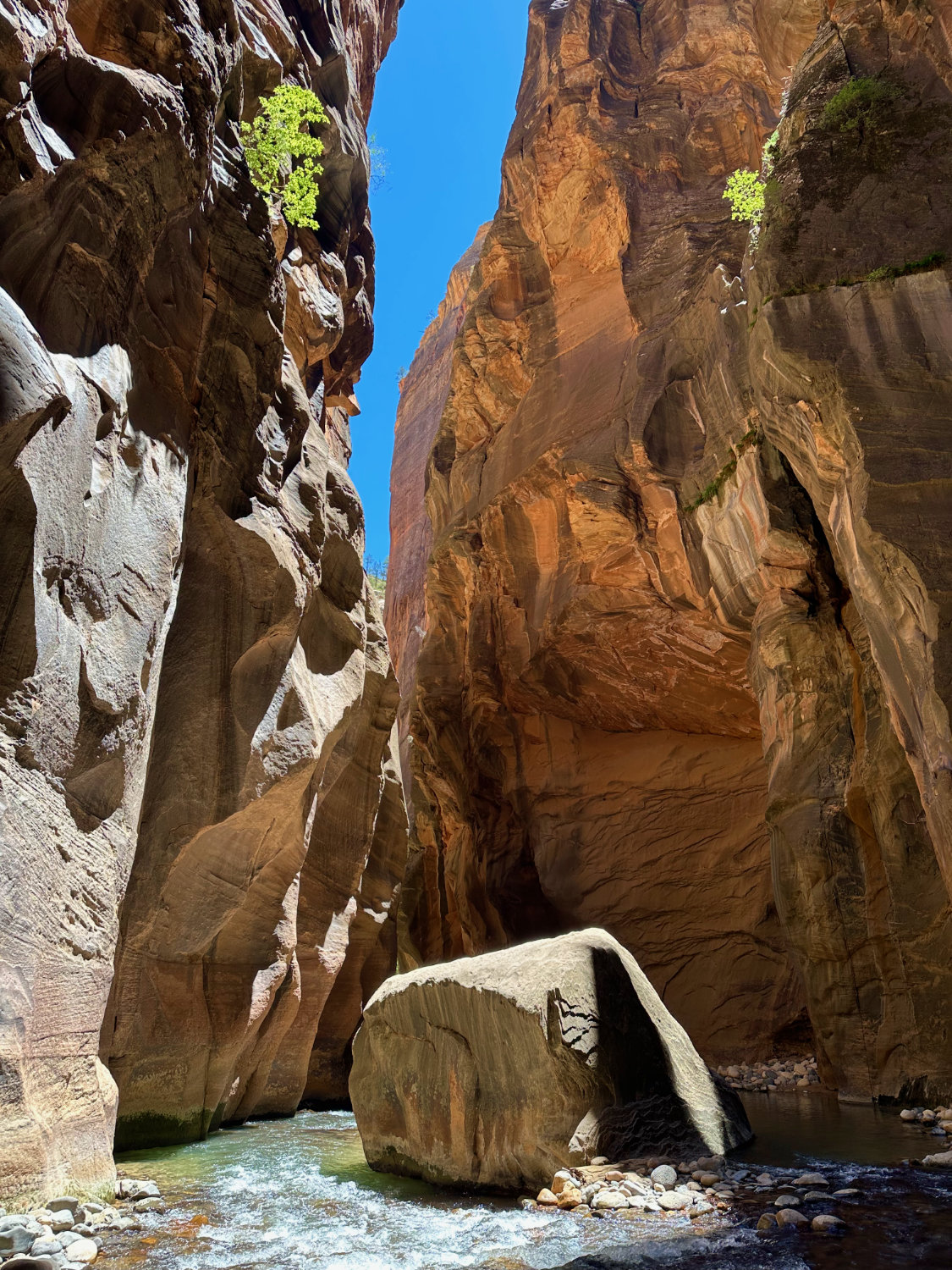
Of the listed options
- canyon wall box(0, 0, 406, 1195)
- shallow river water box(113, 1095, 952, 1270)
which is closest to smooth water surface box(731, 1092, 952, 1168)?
shallow river water box(113, 1095, 952, 1270)

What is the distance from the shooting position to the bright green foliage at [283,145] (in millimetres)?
11422

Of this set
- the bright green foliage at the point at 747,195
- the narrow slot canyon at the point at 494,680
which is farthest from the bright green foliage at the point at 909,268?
the bright green foliage at the point at 747,195

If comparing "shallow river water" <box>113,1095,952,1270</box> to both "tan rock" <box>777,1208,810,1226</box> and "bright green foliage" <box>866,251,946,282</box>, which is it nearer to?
"tan rock" <box>777,1208,810,1226</box>

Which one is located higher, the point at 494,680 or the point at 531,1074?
the point at 494,680

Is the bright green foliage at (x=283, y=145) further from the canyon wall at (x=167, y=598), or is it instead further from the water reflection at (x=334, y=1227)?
the water reflection at (x=334, y=1227)

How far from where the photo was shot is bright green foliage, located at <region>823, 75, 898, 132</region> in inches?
448

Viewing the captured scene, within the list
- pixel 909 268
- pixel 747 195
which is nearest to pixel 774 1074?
pixel 909 268

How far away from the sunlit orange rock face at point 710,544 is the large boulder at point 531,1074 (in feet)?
11.3

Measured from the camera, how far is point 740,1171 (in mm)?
7070

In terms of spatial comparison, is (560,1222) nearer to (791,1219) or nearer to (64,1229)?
(791,1219)

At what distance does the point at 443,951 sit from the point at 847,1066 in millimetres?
11965

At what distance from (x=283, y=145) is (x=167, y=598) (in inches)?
257

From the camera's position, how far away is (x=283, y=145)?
11719 mm

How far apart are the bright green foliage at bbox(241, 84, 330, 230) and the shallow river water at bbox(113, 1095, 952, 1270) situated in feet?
35.2
